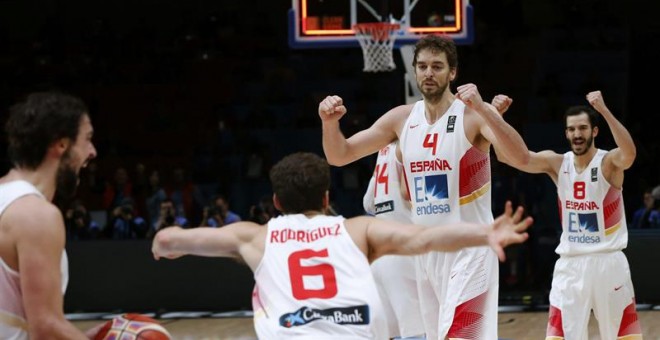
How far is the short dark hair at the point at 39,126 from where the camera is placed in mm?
4125

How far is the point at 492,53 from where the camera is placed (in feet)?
66.6

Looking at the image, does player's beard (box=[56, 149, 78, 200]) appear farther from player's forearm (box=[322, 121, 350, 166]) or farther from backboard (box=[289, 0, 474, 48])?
backboard (box=[289, 0, 474, 48])

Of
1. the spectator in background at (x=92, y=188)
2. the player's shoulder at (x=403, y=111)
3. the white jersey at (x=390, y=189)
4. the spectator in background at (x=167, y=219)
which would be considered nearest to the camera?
the player's shoulder at (x=403, y=111)

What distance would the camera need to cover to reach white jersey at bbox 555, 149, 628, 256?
8.48 meters

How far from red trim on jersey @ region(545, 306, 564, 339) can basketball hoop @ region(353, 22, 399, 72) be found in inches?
165

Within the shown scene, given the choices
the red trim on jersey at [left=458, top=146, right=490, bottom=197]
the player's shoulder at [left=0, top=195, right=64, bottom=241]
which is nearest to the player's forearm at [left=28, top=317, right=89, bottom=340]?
the player's shoulder at [left=0, top=195, right=64, bottom=241]

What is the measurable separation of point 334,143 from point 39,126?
111 inches

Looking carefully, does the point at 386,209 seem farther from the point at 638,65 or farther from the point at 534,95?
the point at 638,65

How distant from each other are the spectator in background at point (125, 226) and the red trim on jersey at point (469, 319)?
865 centimetres

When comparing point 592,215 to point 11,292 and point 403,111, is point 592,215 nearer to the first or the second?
point 403,111

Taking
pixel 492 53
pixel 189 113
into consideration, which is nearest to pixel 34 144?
pixel 189 113

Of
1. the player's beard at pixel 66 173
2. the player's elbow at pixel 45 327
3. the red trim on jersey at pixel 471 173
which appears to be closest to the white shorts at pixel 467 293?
the red trim on jersey at pixel 471 173

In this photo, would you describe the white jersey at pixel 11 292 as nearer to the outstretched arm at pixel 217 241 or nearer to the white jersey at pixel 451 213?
the outstretched arm at pixel 217 241

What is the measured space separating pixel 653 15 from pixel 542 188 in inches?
308
